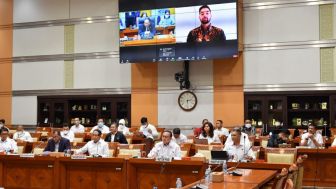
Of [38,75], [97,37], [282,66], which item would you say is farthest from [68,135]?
[282,66]

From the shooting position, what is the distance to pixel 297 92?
1542cm

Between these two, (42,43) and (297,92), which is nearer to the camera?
(297,92)

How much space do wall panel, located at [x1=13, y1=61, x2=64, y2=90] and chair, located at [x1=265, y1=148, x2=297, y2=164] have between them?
472 inches

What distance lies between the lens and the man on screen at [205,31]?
50.5ft

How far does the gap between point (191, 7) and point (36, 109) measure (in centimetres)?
808

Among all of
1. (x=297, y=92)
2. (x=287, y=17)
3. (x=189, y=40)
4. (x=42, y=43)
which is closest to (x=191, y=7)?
(x=189, y=40)

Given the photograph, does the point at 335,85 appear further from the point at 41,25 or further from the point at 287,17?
the point at 41,25

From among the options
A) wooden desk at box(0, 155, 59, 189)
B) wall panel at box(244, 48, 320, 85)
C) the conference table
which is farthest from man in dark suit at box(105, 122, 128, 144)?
the conference table

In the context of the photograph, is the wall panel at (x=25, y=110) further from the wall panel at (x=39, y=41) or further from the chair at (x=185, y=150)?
the chair at (x=185, y=150)

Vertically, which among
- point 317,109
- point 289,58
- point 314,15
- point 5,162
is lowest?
point 5,162

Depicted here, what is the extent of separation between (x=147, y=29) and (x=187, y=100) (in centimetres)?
295

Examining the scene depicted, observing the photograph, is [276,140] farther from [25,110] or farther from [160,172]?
[25,110]

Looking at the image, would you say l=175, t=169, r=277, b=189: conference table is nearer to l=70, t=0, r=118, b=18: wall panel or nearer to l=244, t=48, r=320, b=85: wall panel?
l=244, t=48, r=320, b=85: wall panel

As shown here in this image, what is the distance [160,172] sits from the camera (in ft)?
27.1
